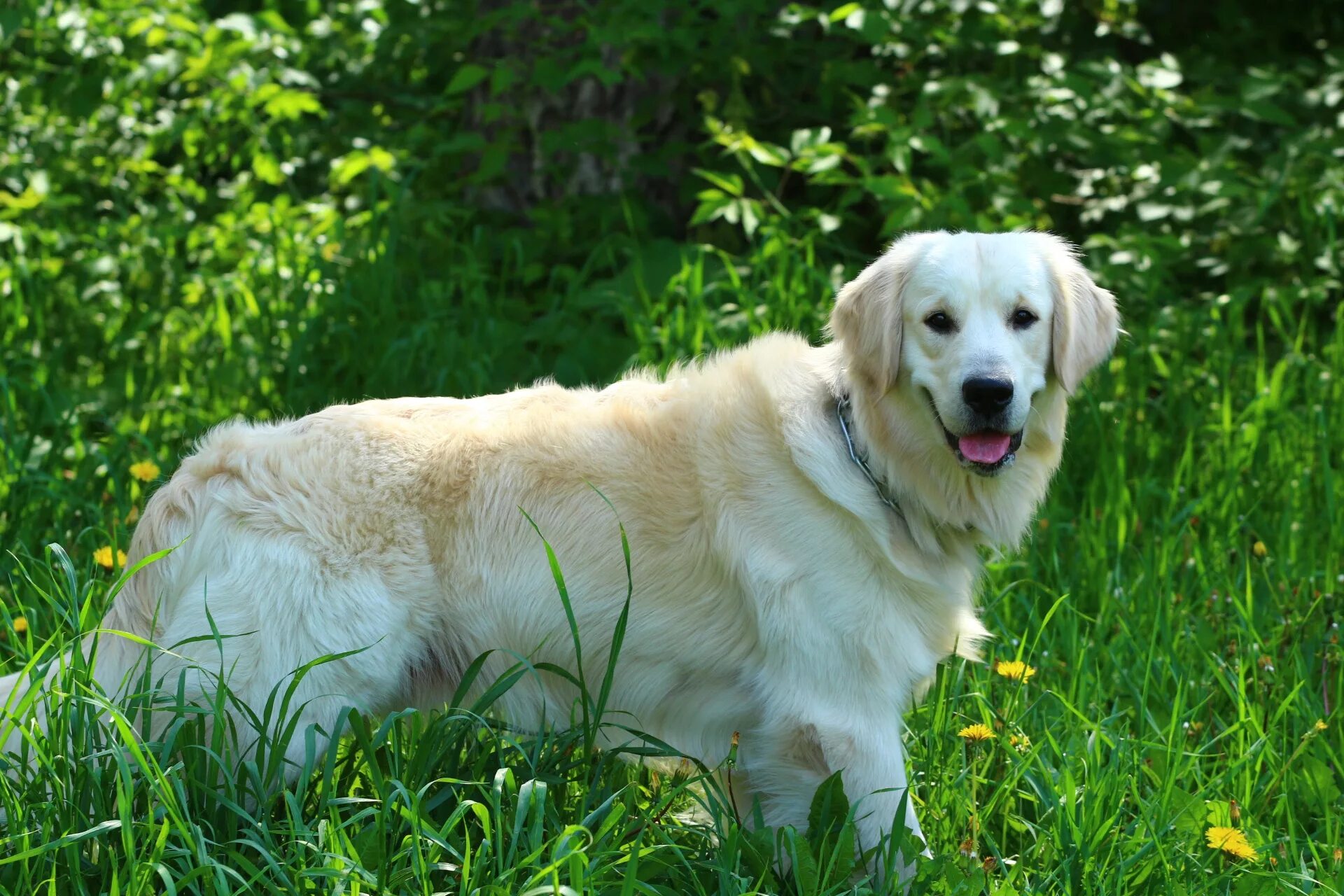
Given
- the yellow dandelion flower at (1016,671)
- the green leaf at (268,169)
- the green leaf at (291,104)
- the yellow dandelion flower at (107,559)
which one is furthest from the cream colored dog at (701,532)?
the green leaf at (268,169)

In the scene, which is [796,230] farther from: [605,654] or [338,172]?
[605,654]

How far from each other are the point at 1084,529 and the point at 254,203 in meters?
4.61

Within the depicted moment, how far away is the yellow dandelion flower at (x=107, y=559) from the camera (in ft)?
11.1

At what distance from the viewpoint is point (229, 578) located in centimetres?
260

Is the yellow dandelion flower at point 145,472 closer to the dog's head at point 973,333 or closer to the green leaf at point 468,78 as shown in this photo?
the green leaf at point 468,78

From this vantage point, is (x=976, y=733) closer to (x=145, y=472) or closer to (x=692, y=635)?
(x=692, y=635)

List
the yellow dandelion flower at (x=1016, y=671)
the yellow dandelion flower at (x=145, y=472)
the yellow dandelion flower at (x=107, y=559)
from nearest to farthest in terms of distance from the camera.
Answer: the yellow dandelion flower at (x=1016, y=671)
the yellow dandelion flower at (x=107, y=559)
the yellow dandelion flower at (x=145, y=472)

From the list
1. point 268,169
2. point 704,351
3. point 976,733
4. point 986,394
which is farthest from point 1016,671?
point 268,169

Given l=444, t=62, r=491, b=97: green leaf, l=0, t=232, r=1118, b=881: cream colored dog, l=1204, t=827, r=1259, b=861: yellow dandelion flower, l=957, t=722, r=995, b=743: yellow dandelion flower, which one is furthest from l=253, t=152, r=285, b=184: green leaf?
l=1204, t=827, r=1259, b=861: yellow dandelion flower

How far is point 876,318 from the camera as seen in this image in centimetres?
279

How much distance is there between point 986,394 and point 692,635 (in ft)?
2.67

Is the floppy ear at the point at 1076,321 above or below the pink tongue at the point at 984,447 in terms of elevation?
above

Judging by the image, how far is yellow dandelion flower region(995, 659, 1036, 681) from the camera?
300cm

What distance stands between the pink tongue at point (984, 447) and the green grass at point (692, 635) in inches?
20.4
